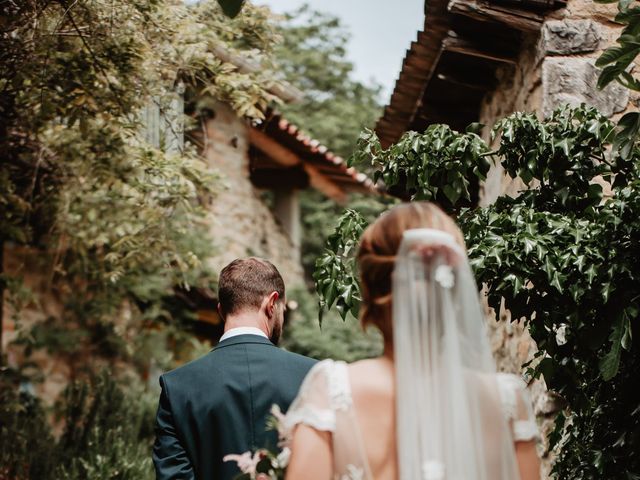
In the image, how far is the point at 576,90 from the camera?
4.59 meters

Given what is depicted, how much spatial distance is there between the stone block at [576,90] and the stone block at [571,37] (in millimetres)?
90

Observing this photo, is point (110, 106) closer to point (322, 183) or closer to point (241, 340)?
point (241, 340)

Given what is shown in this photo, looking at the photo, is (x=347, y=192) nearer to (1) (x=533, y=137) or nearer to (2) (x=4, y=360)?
(2) (x=4, y=360)

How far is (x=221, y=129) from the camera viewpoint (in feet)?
38.0

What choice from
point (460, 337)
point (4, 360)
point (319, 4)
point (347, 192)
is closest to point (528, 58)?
point (460, 337)

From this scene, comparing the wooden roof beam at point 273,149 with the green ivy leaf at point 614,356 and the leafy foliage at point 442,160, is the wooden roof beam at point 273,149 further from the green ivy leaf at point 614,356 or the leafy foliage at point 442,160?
the green ivy leaf at point 614,356

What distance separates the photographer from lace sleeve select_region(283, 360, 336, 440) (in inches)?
75.2

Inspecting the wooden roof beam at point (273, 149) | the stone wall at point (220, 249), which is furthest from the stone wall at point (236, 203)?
the wooden roof beam at point (273, 149)

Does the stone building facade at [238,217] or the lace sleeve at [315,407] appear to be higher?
the stone building facade at [238,217]

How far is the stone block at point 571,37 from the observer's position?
15.4 feet

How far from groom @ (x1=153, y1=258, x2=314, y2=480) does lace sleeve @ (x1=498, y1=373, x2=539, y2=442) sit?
1080 mm

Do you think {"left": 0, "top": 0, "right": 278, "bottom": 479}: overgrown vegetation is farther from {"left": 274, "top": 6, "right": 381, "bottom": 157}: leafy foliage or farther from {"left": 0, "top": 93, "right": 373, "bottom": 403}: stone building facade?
{"left": 274, "top": 6, "right": 381, "bottom": 157}: leafy foliage

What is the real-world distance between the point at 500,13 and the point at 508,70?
0.89 meters

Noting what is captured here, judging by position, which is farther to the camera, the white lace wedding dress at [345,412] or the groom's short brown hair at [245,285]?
the groom's short brown hair at [245,285]
